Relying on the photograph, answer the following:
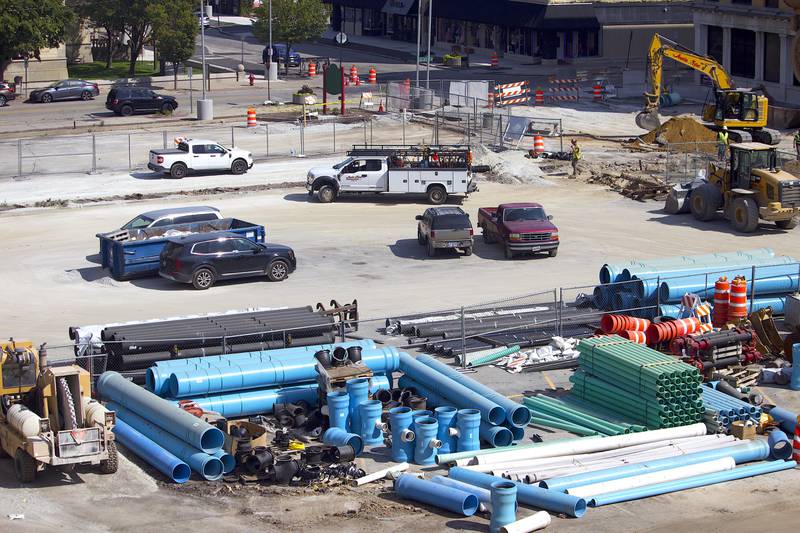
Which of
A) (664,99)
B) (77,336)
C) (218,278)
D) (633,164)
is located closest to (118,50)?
(664,99)

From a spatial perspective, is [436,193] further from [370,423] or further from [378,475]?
[378,475]

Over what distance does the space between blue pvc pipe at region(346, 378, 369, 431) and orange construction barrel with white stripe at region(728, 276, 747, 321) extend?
9.46m

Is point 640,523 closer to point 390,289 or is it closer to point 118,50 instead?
point 390,289

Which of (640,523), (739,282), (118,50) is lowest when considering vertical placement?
(640,523)

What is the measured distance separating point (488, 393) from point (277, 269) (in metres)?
12.3

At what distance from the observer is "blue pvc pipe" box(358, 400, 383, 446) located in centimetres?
2247

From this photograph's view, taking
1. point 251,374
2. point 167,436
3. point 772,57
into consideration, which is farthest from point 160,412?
point 772,57

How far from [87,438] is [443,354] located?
991cm

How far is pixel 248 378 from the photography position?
78.8ft

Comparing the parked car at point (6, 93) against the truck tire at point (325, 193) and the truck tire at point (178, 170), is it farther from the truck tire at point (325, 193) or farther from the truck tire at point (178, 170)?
the truck tire at point (325, 193)

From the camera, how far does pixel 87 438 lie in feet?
66.4

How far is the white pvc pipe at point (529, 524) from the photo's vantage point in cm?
1855

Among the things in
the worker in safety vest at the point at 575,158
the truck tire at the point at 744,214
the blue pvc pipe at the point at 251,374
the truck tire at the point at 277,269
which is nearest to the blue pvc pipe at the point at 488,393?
the blue pvc pipe at the point at 251,374

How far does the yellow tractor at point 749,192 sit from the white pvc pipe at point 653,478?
64.2 ft
